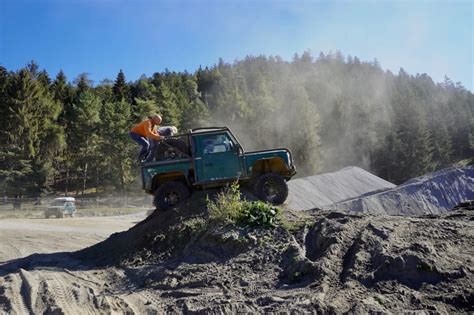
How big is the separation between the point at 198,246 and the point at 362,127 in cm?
6092

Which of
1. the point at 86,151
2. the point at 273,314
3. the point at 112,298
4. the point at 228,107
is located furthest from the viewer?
the point at 228,107

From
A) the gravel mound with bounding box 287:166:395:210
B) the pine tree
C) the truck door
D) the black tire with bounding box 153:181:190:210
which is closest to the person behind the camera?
the truck door

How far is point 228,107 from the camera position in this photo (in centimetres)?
5628

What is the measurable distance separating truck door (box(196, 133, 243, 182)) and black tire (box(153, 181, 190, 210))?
573 millimetres

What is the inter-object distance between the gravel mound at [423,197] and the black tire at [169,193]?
9872 millimetres

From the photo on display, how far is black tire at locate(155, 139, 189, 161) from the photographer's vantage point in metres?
10.8

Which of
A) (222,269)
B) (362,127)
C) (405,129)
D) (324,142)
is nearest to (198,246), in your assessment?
(222,269)

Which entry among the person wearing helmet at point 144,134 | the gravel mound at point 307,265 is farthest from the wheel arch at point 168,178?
the gravel mound at point 307,265

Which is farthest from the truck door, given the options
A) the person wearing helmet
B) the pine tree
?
the pine tree

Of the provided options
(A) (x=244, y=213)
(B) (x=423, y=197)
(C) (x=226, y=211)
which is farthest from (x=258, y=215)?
(B) (x=423, y=197)

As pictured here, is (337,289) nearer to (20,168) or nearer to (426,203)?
(426,203)

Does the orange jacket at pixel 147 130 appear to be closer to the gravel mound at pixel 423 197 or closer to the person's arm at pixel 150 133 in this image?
the person's arm at pixel 150 133

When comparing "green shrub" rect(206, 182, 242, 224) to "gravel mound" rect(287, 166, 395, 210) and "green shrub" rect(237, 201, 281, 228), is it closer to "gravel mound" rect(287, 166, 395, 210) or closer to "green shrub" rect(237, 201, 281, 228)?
"green shrub" rect(237, 201, 281, 228)

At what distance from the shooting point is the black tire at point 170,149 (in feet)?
35.5
